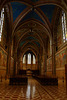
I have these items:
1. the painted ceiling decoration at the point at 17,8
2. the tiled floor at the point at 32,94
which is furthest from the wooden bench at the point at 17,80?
the painted ceiling decoration at the point at 17,8

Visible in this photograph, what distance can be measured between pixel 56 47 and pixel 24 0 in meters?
10.4

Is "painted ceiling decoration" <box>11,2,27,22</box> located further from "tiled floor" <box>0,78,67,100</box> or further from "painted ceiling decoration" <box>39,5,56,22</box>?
"tiled floor" <box>0,78,67,100</box>

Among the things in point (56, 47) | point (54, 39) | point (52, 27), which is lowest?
point (56, 47)

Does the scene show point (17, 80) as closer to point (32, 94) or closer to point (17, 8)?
point (32, 94)

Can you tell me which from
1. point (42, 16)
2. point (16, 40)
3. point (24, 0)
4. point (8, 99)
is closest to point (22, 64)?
point (16, 40)

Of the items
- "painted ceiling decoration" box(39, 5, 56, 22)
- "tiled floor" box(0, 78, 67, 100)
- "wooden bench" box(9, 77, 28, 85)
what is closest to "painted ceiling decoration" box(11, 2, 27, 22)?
"painted ceiling decoration" box(39, 5, 56, 22)

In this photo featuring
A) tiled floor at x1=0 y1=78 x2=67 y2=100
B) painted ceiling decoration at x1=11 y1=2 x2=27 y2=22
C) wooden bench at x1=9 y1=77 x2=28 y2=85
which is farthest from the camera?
painted ceiling decoration at x1=11 y1=2 x2=27 y2=22

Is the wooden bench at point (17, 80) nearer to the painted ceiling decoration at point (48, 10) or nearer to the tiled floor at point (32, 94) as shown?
the tiled floor at point (32, 94)

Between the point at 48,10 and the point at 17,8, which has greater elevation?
the point at 17,8

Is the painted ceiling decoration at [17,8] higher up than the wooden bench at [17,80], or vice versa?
the painted ceiling decoration at [17,8]

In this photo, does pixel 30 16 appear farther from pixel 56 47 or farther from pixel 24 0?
pixel 56 47

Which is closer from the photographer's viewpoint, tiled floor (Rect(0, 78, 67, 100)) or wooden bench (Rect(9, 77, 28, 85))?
tiled floor (Rect(0, 78, 67, 100))

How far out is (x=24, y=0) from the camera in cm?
1631

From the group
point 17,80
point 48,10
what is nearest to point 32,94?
point 17,80
